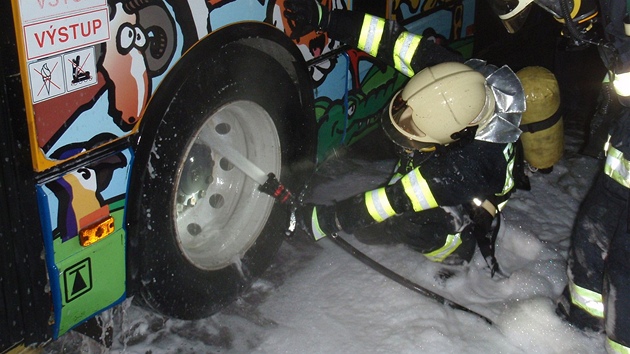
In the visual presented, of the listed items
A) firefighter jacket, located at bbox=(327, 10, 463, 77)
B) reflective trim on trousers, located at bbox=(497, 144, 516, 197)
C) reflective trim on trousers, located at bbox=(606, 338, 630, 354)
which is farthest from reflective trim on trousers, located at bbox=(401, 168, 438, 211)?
reflective trim on trousers, located at bbox=(606, 338, 630, 354)

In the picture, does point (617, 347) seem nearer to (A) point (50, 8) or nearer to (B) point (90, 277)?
(B) point (90, 277)

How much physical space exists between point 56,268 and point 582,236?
2.48 m

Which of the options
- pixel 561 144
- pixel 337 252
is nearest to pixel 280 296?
pixel 337 252

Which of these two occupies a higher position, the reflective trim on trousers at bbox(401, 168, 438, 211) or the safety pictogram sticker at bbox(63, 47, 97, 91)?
the safety pictogram sticker at bbox(63, 47, 97, 91)

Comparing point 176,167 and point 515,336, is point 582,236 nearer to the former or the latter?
point 515,336

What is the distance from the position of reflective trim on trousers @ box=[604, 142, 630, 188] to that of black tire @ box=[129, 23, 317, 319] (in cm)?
149

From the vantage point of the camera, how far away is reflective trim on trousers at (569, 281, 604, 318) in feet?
10.3

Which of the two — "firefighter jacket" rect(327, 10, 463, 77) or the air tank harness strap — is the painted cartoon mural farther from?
the air tank harness strap

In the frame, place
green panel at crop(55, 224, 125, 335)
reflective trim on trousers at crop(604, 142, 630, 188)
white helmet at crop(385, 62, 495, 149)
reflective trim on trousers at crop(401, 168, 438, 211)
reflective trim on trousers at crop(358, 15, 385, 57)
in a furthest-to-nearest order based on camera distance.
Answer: reflective trim on trousers at crop(358, 15, 385, 57)
reflective trim on trousers at crop(401, 168, 438, 211)
white helmet at crop(385, 62, 495, 149)
reflective trim on trousers at crop(604, 142, 630, 188)
green panel at crop(55, 224, 125, 335)

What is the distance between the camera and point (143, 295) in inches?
104

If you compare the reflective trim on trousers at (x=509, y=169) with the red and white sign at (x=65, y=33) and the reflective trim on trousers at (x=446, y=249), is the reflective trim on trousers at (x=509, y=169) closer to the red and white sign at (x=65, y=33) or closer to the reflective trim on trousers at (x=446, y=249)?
the reflective trim on trousers at (x=446, y=249)

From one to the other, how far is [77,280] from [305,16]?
163 centimetres

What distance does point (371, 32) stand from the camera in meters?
3.37

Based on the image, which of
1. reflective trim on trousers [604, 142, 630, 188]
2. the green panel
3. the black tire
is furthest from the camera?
reflective trim on trousers [604, 142, 630, 188]
